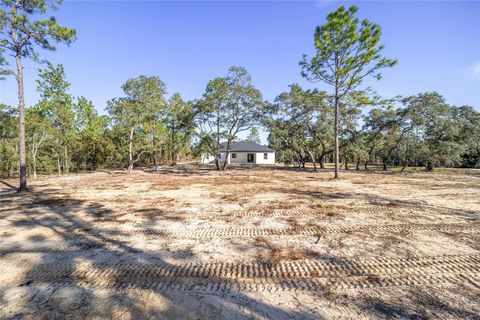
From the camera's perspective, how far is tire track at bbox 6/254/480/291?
267 centimetres

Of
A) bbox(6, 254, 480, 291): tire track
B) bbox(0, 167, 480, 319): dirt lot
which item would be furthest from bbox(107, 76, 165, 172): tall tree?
bbox(6, 254, 480, 291): tire track

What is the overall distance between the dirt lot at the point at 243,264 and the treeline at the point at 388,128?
13103 millimetres

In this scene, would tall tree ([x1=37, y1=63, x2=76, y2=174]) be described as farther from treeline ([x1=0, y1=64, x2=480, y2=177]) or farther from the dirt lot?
the dirt lot

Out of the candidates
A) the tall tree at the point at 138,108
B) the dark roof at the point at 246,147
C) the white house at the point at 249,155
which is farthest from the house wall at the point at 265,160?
the tall tree at the point at 138,108

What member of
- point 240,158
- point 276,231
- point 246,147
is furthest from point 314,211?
point 246,147

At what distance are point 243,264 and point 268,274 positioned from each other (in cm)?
42

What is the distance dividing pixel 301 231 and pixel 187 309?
9.26 feet

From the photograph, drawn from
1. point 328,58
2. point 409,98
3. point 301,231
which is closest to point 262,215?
point 301,231

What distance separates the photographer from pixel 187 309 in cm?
225

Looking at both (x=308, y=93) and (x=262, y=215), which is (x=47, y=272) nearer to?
(x=262, y=215)

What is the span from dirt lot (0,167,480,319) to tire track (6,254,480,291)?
14 millimetres

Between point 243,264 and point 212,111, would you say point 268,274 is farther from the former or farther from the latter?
point 212,111

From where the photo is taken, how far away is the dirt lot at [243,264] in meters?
2.28

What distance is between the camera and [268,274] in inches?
113
